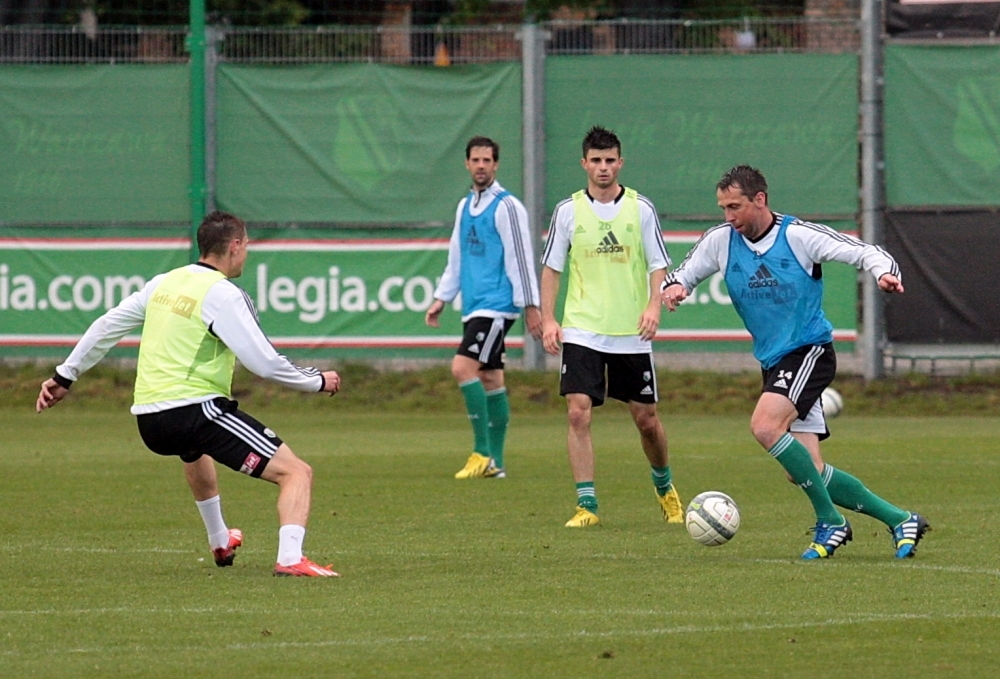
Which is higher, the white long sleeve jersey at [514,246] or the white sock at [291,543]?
the white long sleeve jersey at [514,246]

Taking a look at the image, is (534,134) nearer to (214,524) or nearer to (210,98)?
(210,98)

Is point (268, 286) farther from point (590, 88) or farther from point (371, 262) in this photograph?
point (590, 88)

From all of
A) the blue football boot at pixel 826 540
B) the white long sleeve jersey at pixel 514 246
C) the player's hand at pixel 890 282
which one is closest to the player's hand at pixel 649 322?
the blue football boot at pixel 826 540

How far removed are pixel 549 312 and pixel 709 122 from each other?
913 centimetres

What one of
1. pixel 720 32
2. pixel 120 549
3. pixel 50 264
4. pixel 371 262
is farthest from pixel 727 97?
pixel 120 549

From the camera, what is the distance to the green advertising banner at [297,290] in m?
19.4

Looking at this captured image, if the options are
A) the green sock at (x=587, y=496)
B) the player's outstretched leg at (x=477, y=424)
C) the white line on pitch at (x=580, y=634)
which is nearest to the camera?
the white line on pitch at (x=580, y=634)

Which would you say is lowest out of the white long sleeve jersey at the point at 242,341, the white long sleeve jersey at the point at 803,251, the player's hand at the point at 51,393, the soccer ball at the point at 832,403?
the soccer ball at the point at 832,403

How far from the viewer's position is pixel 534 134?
766 inches

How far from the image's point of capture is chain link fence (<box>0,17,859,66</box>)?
19.6 m

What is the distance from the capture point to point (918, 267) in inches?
746

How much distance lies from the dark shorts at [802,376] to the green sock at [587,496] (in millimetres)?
1833

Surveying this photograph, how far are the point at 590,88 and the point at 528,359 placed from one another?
119 inches

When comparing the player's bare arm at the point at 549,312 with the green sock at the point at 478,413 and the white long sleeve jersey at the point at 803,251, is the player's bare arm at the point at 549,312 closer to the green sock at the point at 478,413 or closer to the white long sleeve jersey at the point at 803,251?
the white long sleeve jersey at the point at 803,251
